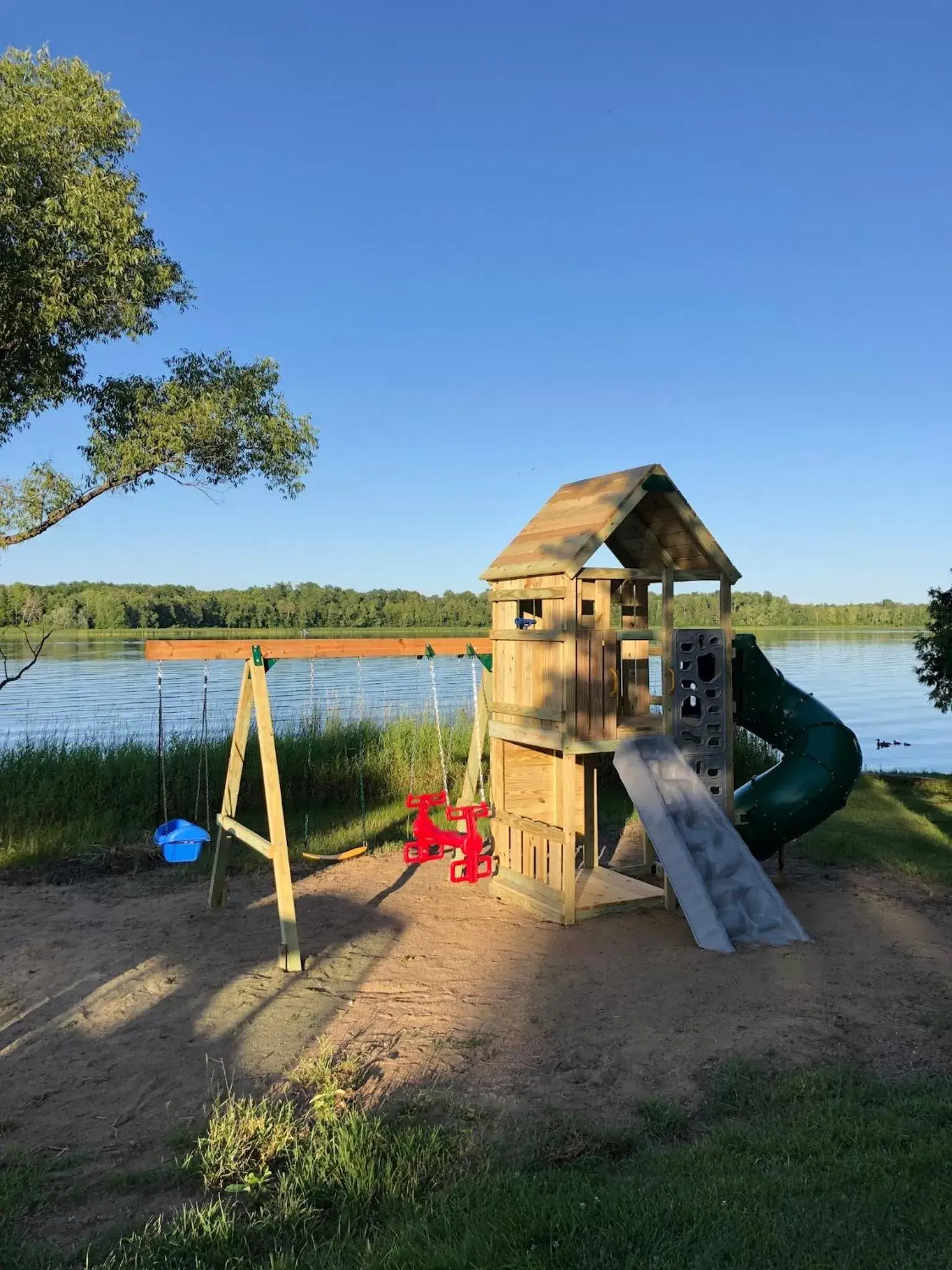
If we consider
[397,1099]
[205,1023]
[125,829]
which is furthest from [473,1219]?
[125,829]

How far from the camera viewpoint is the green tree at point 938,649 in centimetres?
1339

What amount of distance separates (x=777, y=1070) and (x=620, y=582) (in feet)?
14.1

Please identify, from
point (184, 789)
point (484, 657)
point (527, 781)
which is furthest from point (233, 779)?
point (184, 789)

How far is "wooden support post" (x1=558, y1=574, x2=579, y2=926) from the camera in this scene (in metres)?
6.77

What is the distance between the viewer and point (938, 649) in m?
13.8

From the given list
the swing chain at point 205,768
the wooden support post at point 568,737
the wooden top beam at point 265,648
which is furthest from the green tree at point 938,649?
the swing chain at point 205,768

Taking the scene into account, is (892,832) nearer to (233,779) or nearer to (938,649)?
(938,649)

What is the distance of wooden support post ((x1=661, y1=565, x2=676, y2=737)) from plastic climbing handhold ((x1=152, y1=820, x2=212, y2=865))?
3583 mm

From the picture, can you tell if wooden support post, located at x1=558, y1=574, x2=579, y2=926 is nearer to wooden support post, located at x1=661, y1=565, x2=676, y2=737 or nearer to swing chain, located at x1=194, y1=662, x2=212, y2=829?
wooden support post, located at x1=661, y1=565, x2=676, y2=737

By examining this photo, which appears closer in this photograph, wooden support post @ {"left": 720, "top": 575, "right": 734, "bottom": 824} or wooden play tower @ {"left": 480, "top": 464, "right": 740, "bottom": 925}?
wooden play tower @ {"left": 480, "top": 464, "right": 740, "bottom": 925}

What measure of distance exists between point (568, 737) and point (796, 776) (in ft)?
7.05

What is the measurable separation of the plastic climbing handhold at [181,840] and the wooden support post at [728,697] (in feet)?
13.2

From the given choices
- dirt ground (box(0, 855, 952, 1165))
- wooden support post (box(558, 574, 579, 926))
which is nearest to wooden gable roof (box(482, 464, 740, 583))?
wooden support post (box(558, 574, 579, 926))

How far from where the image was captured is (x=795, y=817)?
24.7 ft
